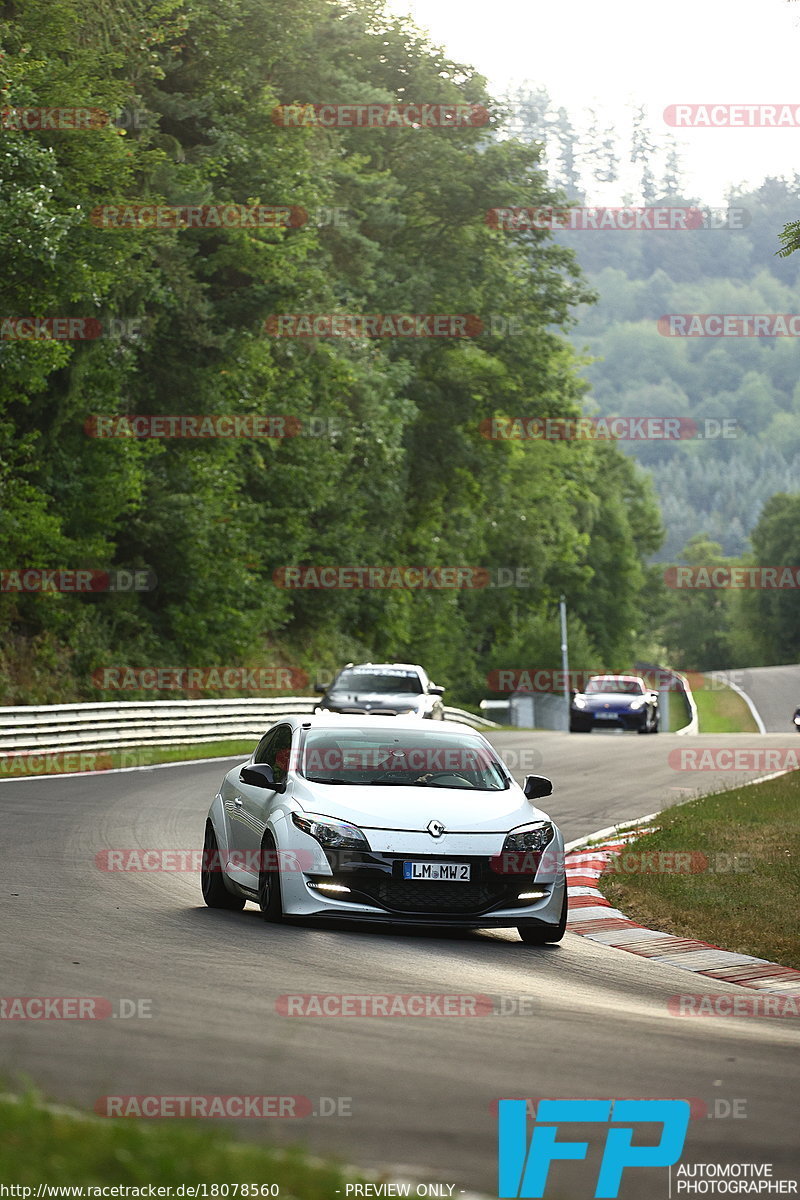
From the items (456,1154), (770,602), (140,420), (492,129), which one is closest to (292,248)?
(140,420)

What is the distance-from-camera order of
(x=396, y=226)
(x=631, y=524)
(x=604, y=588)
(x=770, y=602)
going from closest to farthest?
(x=396, y=226) < (x=604, y=588) < (x=631, y=524) < (x=770, y=602)

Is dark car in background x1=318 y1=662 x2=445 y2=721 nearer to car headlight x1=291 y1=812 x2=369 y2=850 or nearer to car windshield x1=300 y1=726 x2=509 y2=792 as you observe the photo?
car windshield x1=300 y1=726 x2=509 y2=792

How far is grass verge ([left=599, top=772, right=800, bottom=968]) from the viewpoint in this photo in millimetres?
11391

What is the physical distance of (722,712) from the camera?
9025 cm

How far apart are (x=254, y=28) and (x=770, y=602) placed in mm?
117627

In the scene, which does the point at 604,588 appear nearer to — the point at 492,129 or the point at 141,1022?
the point at 492,129

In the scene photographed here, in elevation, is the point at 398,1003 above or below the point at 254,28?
below

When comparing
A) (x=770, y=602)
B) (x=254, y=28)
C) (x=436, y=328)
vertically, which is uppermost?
(x=254, y=28)

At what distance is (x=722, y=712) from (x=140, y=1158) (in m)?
88.1

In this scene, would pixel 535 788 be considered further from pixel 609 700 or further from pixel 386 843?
pixel 609 700

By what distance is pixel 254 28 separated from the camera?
39.3 metres

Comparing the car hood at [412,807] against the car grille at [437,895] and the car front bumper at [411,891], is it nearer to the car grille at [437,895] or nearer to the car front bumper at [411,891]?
the car front bumper at [411,891]

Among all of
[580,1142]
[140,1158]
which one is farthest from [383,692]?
[140,1158]

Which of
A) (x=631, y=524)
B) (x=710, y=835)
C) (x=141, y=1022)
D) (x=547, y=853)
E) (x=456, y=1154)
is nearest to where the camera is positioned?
(x=456, y=1154)
